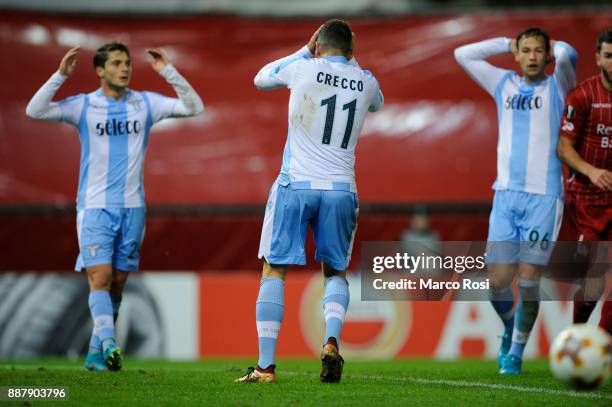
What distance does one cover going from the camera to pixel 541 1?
1839 cm

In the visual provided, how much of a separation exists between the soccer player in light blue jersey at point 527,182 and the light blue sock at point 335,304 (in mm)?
2034

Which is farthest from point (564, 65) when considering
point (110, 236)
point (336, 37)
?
point (110, 236)

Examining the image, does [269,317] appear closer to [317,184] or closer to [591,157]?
[317,184]

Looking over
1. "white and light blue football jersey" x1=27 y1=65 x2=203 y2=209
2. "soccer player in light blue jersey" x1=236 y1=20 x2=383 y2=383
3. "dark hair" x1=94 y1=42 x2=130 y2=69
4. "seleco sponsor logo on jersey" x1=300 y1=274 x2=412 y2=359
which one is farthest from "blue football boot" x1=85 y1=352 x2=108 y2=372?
"seleco sponsor logo on jersey" x1=300 y1=274 x2=412 y2=359

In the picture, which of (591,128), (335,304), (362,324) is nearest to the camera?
(335,304)

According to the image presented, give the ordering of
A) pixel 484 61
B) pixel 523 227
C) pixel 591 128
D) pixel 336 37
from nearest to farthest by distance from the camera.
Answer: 1. pixel 336 37
2. pixel 591 128
3. pixel 523 227
4. pixel 484 61

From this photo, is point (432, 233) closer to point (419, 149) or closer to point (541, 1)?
point (419, 149)

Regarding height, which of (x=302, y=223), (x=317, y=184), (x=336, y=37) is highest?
(x=336, y=37)

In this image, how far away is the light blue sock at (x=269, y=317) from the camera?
24.1 ft

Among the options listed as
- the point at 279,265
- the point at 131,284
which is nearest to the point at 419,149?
the point at 131,284

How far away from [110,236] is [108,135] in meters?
0.88

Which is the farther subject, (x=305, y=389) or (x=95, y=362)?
(x=95, y=362)

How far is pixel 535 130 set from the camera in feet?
29.8

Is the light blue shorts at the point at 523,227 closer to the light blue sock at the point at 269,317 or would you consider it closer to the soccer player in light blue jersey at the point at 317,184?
the soccer player in light blue jersey at the point at 317,184
